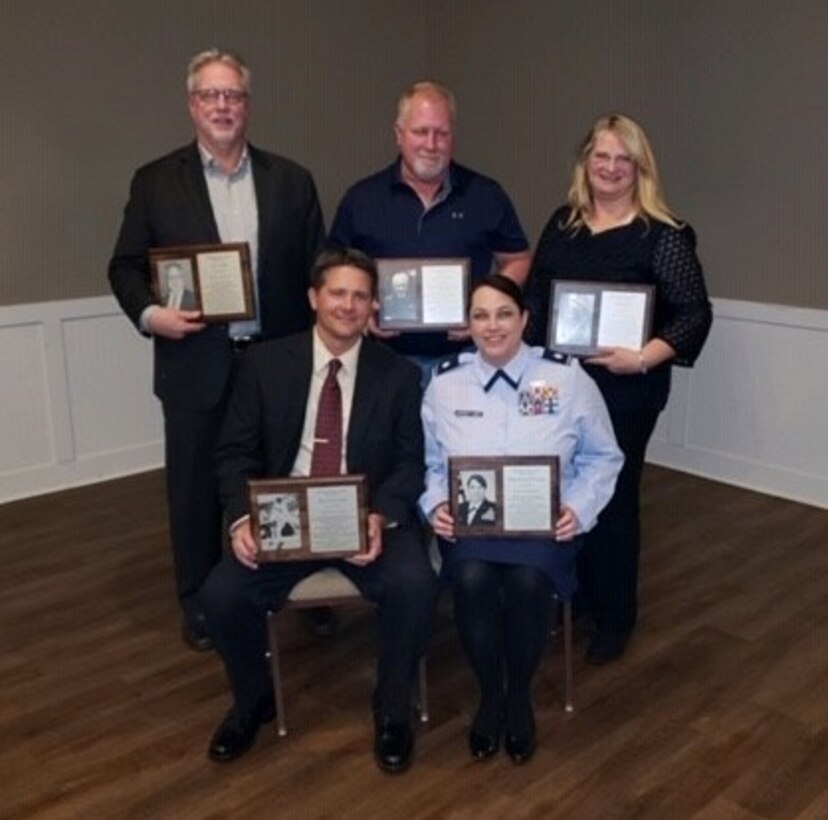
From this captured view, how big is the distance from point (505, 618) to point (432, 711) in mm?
432

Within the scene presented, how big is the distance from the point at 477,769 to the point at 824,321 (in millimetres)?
2508

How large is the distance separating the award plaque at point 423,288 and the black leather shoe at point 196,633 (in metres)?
1.08

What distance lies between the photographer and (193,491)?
296 cm

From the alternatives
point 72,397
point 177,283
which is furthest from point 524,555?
point 72,397

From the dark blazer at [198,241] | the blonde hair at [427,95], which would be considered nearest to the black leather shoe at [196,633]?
the dark blazer at [198,241]

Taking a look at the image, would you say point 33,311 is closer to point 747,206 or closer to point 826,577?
point 747,206

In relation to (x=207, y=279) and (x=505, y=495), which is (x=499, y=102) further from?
(x=505, y=495)

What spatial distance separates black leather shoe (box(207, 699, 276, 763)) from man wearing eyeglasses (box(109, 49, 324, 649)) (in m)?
0.64

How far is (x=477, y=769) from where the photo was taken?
7.92 feet

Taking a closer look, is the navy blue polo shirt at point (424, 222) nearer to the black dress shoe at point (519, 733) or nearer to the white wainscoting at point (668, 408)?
the black dress shoe at point (519, 733)

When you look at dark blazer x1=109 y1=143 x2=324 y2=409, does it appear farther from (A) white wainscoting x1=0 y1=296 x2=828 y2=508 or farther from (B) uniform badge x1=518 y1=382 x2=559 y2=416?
(A) white wainscoting x1=0 y1=296 x2=828 y2=508

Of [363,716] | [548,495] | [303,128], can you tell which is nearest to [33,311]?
[303,128]

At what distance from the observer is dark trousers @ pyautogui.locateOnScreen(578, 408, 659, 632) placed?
281 centimetres

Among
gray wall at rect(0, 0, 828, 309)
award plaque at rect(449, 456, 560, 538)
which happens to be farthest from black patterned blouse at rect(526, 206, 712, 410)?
gray wall at rect(0, 0, 828, 309)
